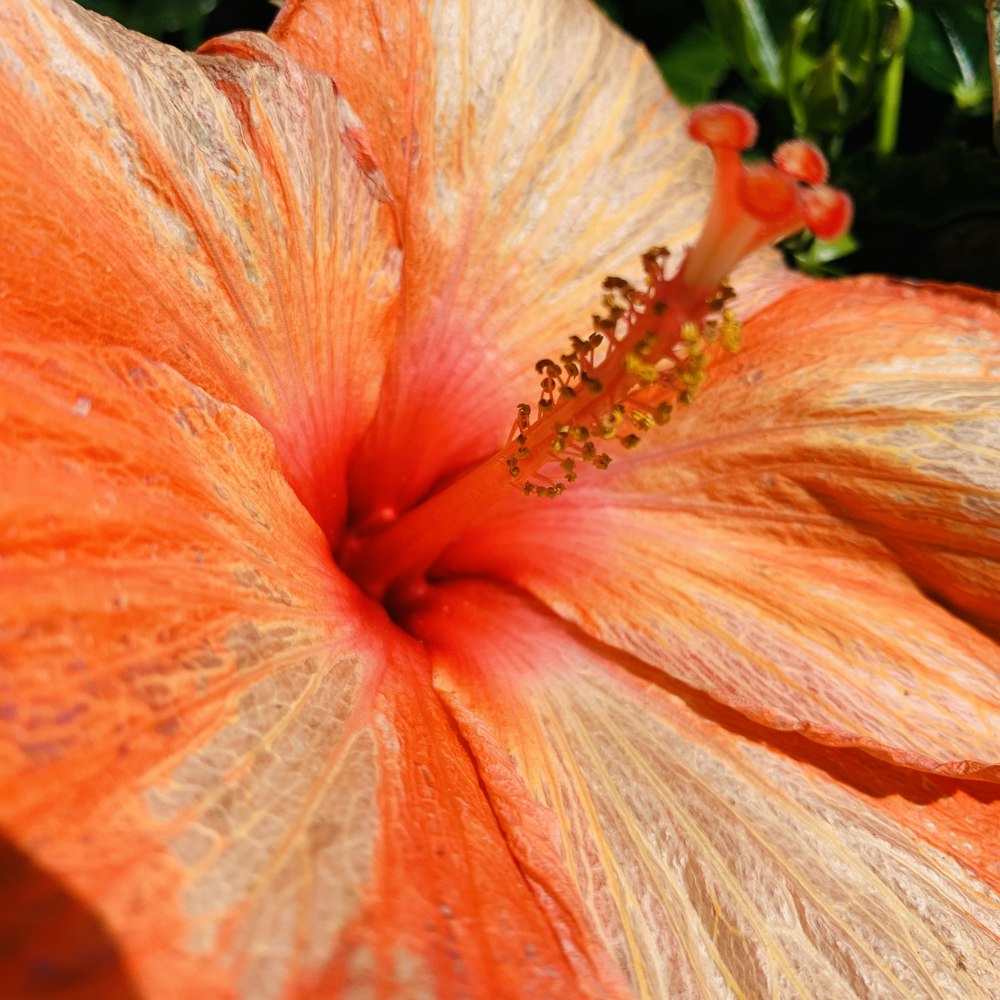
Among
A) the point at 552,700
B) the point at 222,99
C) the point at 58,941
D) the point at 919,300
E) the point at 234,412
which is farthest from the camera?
the point at 919,300

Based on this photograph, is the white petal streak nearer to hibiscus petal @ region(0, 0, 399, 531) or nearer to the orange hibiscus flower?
the orange hibiscus flower

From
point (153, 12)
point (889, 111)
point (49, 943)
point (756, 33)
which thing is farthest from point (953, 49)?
point (49, 943)

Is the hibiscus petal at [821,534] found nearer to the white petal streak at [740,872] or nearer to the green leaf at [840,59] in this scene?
the white petal streak at [740,872]

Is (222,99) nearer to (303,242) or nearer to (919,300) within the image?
(303,242)

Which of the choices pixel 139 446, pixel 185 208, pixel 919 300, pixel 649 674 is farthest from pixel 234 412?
pixel 919 300

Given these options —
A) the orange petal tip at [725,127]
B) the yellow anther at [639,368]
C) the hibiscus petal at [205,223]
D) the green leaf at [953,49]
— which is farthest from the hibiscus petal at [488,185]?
the green leaf at [953,49]

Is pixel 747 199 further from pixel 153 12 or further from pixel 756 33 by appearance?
pixel 153 12
